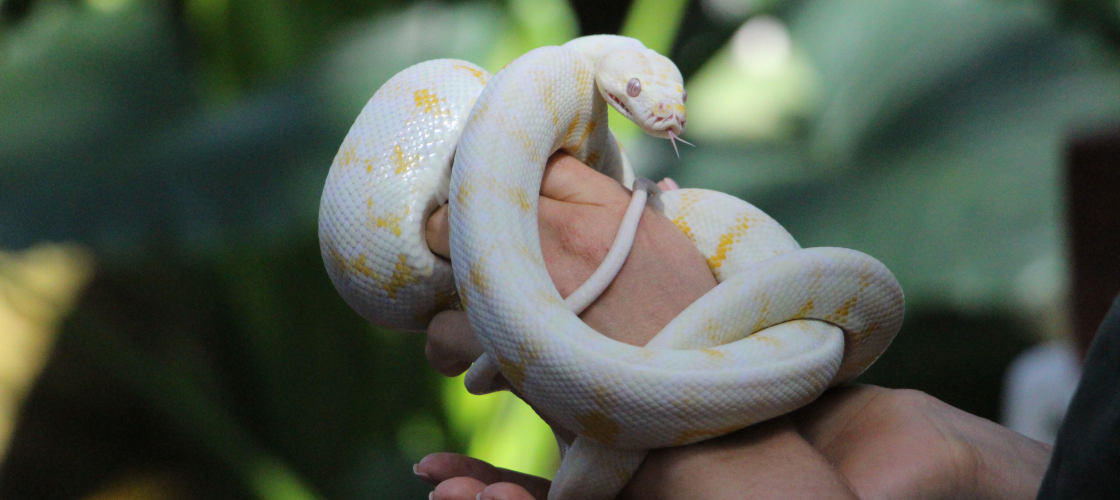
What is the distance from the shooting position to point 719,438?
77 cm

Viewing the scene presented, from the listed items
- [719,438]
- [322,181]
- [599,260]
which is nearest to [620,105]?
[599,260]

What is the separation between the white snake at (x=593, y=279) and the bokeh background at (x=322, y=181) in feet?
5.09

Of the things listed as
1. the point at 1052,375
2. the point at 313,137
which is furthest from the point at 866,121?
the point at 313,137

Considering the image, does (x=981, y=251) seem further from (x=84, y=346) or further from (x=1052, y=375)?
(x=84, y=346)

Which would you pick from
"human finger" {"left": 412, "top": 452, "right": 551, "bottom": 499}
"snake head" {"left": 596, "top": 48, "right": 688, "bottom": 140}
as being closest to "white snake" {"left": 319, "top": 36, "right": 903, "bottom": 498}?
"snake head" {"left": 596, "top": 48, "right": 688, "bottom": 140}

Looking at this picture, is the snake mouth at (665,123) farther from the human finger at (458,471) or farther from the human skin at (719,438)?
the human finger at (458,471)

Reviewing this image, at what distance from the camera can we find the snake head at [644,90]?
94 cm

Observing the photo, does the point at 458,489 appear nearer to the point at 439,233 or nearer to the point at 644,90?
the point at 439,233

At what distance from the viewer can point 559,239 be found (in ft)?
2.94

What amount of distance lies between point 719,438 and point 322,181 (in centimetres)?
191

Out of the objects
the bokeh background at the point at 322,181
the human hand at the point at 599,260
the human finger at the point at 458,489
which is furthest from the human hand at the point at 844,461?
the bokeh background at the point at 322,181

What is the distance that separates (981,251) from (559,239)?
2103 mm

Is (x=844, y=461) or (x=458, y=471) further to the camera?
(x=458, y=471)

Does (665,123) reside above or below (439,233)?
above
